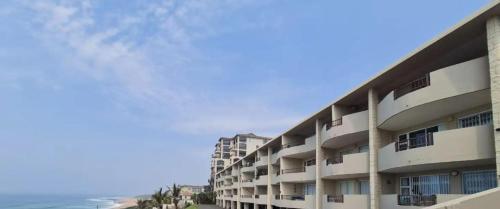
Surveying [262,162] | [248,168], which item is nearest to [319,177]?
[262,162]

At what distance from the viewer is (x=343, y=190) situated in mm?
31984

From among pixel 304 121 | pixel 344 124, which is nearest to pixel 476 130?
pixel 344 124

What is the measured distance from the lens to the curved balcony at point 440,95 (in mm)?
16859

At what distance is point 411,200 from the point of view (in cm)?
2111

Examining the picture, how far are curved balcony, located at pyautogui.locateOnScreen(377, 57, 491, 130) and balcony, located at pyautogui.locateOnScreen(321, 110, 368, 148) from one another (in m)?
3.12

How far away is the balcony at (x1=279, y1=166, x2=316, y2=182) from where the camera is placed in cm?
3547

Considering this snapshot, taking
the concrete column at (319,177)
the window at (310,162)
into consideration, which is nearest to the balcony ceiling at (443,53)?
the concrete column at (319,177)

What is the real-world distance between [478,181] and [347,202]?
32.5ft

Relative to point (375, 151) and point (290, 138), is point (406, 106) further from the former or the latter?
point (290, 138)

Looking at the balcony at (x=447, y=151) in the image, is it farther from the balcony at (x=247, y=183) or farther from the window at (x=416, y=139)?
the balcony at (x=247, y=183)

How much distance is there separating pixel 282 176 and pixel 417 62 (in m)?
24.1

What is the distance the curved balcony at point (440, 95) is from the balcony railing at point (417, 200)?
3585mm

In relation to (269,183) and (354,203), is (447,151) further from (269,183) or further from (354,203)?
(269,183)

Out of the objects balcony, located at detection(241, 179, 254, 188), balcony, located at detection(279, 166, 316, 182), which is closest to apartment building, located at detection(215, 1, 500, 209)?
balcony, located at detection(279, 166, 316, 182)
